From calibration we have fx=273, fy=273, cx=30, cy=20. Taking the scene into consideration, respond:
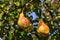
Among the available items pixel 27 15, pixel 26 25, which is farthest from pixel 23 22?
pixel 27 15

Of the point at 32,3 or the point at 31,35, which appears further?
the point at 31,35

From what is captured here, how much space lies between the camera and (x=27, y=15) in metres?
2.76

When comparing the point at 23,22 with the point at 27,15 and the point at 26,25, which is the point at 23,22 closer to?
the point at 26,25

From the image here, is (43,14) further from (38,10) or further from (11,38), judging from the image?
(11,38)

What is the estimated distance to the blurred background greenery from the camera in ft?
8.79

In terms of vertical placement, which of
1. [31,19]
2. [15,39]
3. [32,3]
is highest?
[32,3]

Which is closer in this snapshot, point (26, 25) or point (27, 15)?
point (26, 25)

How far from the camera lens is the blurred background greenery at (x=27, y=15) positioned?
8.79 feet

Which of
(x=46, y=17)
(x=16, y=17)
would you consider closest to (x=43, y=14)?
(x=46, y=17)

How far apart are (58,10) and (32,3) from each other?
0.93 ft

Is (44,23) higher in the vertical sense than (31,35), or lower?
higher

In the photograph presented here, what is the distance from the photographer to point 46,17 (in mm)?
2756

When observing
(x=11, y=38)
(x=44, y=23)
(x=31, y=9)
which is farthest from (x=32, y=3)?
(x=11, y=38)

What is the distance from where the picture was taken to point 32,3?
2.70 metres
